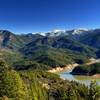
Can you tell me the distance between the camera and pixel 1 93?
8806 centimetres

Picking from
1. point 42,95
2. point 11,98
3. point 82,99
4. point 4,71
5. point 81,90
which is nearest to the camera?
point 11,98

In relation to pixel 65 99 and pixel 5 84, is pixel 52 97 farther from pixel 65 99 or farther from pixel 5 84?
pixel 5 84

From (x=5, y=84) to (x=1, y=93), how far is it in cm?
312

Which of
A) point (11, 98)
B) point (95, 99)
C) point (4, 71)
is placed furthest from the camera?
point (4, 71)

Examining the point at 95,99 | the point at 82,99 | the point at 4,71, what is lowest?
the point at 82,99

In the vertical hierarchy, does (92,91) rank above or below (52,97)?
above

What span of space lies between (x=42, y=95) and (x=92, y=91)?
46012mm

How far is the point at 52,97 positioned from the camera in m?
134

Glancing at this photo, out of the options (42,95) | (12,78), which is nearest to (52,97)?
(42,95)

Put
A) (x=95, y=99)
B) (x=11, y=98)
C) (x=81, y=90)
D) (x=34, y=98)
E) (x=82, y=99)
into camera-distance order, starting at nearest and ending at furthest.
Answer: (x=95, y=99) < (x=11, y=98) < (x=34, y=98) < (x=82, y=99) < (x=81, y=90)

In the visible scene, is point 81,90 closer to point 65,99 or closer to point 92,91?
point 65,99

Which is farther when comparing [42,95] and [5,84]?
[42,95]

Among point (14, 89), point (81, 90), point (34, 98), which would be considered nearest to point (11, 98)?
point (14, 89)

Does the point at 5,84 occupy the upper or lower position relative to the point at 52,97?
upper
